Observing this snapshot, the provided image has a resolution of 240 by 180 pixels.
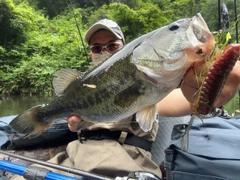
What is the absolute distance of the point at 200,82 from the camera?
124 cm

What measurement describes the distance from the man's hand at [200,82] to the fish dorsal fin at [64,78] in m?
0.77

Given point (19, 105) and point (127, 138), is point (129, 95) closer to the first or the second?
point (127, 138)

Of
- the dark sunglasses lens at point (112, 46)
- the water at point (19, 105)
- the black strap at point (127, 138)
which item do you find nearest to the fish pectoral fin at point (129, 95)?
the black strap at point (127, 138)

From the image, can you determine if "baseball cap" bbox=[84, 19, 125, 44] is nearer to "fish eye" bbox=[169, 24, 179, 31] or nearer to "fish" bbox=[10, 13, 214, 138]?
"fish" bbox=[10, 13, 214, 138]

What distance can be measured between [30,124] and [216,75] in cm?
144

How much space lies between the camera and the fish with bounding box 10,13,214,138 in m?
1.18

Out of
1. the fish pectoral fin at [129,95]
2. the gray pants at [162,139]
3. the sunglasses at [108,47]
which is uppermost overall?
the sunglasses at [108,47]

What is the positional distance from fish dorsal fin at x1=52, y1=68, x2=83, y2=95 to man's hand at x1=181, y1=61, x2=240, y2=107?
2.52 feet

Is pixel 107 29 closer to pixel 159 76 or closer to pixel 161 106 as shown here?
pixel 161 106

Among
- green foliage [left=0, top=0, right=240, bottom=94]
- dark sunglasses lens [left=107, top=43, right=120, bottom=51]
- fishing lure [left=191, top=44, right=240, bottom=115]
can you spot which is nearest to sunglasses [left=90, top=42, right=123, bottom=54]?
dark sunglasses lens [left=107, top=43, right=120, bottom=51]

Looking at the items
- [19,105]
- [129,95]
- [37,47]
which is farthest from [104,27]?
[37,47]

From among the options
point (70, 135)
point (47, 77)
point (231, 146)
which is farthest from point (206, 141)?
point (47, 77)

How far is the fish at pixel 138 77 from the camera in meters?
1.18

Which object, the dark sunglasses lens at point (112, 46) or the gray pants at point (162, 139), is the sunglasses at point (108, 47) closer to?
the dark sunglasses lens at point (112, 46)
